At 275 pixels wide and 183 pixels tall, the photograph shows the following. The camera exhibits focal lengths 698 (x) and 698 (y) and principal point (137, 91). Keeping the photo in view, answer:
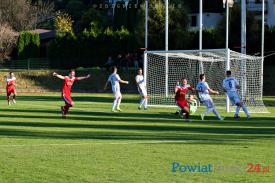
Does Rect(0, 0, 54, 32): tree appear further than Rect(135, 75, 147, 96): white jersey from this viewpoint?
Yes

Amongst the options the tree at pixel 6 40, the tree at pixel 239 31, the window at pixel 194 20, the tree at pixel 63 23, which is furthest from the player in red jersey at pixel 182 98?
the tree at pixel 63 23

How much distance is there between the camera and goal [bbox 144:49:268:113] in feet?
110

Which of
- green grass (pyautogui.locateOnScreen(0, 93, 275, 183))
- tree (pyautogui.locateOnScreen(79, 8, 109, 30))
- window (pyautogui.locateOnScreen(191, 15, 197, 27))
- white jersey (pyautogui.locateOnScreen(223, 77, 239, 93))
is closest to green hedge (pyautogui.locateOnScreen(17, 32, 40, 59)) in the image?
tree (pyautogui.locateOnScreen(79, 8, 109, 30))

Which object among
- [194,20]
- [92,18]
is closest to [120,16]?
[92,18]

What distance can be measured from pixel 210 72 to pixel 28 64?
2861cm

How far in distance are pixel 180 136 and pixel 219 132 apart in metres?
1.86

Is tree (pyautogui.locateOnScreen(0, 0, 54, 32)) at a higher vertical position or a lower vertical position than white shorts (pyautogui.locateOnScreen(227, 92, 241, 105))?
higher

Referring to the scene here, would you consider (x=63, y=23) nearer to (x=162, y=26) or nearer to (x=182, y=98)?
(x=162, y=26)

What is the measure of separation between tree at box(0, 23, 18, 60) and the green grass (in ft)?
163

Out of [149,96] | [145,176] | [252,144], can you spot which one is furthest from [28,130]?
[149,96]

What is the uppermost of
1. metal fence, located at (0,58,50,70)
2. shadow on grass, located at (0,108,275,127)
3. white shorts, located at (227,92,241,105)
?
white shorts, located at (227,92,241,105)

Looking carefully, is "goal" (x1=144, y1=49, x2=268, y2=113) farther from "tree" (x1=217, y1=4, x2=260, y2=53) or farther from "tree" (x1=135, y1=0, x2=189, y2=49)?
"tree" (x1=217, y1=4, x2=260, y2=53)

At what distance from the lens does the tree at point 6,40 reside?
73.9m

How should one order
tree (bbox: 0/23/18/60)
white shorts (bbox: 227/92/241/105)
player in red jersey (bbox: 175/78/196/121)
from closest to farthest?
player in red jersey (bbox: 175/78/196/121) → white shorts (bbox: 227/92/241/105) → tree (bbox: 0/23/18/60)
